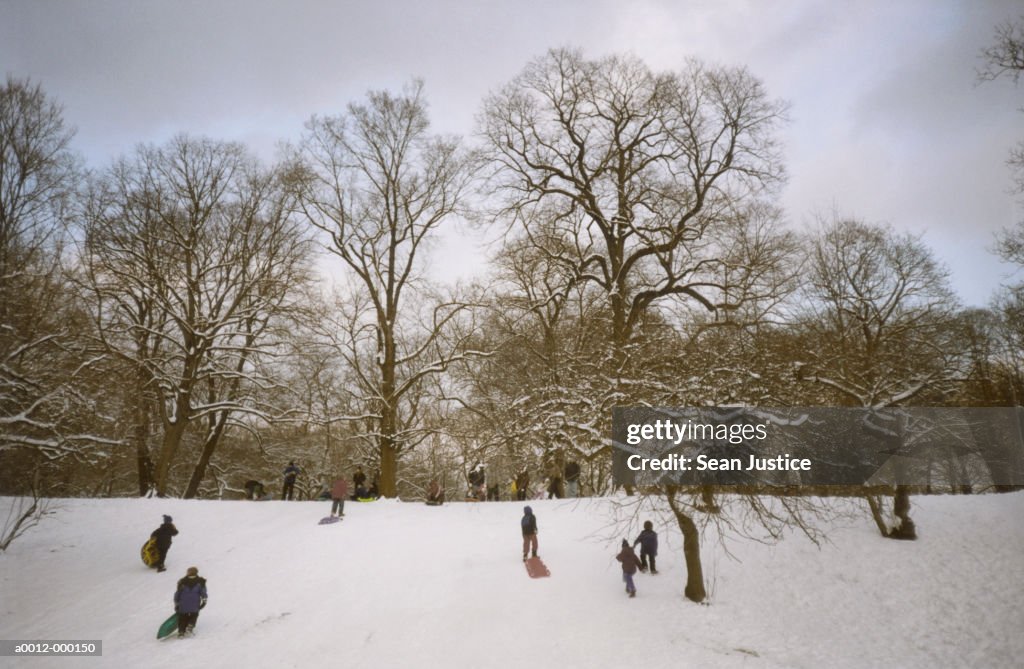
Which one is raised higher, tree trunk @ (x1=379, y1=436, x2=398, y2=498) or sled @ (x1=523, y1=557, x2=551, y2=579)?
tree trunk @ (x1=379, y1=436, x2=398, y2=498)

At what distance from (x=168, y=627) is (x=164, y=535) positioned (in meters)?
3.61

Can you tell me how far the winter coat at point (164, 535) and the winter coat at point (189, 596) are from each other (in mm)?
3328

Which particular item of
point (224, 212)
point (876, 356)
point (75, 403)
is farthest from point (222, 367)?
point (876, 356)

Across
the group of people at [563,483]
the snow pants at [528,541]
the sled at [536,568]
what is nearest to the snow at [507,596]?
the sled at [536,568]

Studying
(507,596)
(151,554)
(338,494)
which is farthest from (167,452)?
(507,596)

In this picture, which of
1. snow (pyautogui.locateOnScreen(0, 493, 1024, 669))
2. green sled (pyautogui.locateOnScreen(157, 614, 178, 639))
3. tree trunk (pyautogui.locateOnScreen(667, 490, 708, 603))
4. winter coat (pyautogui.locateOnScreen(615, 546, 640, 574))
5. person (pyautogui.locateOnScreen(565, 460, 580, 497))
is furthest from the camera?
person (pyautogui.locateOnScreen(565, 460, 580, 497))

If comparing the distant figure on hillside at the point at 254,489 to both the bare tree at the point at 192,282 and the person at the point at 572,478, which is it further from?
the person at the point at 572,478

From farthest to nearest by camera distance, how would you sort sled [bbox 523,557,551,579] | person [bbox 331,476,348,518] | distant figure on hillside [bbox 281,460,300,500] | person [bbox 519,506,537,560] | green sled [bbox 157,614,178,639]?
distant figure on hillside [bbox 281,460,300,500] → person [bbox 331,476,348,518] → person [bbox 519,506,537,560] → sled [bbox 523,557,551,579] → green sled [bbox 157,614,178,639]

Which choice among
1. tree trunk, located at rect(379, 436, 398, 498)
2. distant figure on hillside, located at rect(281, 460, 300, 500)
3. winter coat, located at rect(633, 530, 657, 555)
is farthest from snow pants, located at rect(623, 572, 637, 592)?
distant figure on hillside, located at rect(281, 460, 300, 500)

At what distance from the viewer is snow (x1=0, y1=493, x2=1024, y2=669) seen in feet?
26.8

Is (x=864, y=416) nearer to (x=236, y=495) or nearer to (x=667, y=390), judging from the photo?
(x=667, y=390)

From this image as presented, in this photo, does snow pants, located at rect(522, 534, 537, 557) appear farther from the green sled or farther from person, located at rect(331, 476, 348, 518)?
the green sled

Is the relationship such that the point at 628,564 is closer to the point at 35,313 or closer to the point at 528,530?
the point at 528,530

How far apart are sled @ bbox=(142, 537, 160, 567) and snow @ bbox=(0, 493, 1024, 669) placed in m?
0.29
